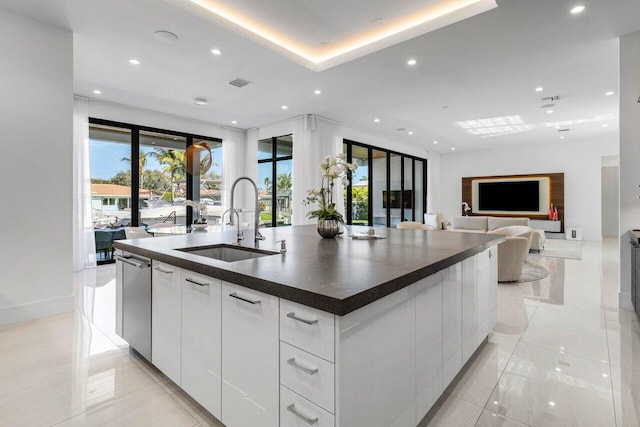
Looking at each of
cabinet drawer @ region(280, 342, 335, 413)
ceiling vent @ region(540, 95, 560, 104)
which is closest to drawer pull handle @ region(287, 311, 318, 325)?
cabinet drawer @ region(280, 342, 335, 413)

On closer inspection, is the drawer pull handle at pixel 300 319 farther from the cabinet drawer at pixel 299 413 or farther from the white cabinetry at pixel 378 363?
the cabinet drawer at pixel 299 413

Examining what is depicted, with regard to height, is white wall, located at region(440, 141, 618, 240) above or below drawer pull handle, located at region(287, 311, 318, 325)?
above

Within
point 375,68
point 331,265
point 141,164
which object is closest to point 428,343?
point 331,265

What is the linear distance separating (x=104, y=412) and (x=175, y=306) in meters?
0.67

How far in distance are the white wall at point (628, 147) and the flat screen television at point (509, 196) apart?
7496 mm

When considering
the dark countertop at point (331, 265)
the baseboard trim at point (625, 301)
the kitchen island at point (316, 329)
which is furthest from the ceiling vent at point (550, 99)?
the kitchen island at point (316, 329)

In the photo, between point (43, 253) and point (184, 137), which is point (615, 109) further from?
point (43, 253)

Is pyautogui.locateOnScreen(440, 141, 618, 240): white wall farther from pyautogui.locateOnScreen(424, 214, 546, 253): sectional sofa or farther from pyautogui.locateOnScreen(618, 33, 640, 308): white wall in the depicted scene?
pyautogui.locateOnScreen(618, 33, 640, 308): white wall

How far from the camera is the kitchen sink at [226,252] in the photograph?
2047 millimetres

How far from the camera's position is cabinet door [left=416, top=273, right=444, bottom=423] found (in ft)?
4.99

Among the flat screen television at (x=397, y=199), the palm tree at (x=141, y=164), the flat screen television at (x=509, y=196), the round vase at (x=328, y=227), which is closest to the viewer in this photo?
the round vase at (x=328, y=227)

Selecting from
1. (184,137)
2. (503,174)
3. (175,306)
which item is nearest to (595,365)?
(175,306)

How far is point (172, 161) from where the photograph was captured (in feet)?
22.9

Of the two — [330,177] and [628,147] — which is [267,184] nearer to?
[330,177]
